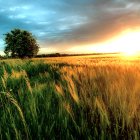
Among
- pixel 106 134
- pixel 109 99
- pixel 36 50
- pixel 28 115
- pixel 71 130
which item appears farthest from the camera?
pixel 36 50

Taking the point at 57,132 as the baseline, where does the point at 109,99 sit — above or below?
above

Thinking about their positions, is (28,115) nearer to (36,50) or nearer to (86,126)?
A: (86,126)

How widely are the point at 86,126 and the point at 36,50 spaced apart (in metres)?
49.0

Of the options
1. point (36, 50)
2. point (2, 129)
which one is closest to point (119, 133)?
point (2, 129)

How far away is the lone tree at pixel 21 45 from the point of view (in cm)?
4809

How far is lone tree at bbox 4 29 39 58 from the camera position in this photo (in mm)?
48094

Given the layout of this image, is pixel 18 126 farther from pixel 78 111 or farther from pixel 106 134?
pixel 106 134

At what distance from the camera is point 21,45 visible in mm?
47906

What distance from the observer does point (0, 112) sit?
2.62 m

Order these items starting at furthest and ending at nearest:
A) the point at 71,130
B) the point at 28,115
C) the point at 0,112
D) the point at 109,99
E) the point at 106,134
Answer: the point at 0,112 < the point at 28,115 < the point at 109,99 < the point at 71,130 < the point at 106,134

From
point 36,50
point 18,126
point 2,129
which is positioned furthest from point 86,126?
point 36,50

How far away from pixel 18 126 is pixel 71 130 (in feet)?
1.50

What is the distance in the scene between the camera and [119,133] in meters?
1.65

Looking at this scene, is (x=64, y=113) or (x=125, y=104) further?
(x=64, y=113)
